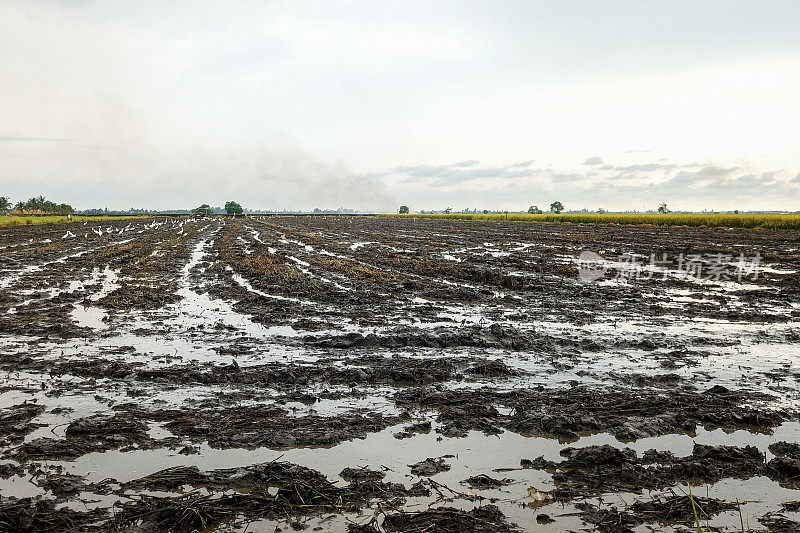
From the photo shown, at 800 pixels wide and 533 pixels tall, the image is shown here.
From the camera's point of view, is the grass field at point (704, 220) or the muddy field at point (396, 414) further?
the grass field at point (704, 220)

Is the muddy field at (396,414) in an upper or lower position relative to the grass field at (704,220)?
lower

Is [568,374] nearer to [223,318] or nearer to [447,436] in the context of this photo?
[447,436]

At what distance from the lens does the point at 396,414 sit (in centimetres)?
607

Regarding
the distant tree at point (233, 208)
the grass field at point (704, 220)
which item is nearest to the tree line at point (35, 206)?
the distant tree at point (233, 208)

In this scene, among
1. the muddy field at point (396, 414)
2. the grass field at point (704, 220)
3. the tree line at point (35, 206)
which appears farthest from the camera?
the tree line at point (35, 206)

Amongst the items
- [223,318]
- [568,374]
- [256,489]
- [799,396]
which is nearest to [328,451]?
[256,489]

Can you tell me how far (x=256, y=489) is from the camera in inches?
173

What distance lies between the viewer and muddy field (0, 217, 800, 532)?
416 centimetres

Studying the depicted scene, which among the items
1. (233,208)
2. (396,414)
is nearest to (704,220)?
(396,414)

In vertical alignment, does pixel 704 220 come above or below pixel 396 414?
above

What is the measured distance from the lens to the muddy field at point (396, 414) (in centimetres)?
416

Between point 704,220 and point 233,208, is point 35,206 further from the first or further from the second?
point 704,220

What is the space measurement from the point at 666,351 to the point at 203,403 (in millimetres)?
7224

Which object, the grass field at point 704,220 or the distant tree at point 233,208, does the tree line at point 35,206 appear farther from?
the grass field at point 704,220
